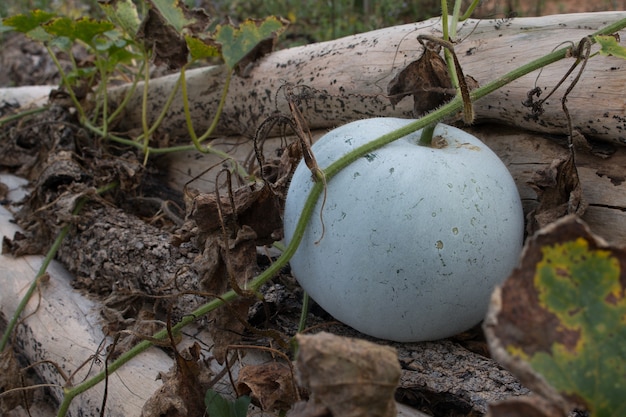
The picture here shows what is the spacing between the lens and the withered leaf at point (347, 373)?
2.39 ft

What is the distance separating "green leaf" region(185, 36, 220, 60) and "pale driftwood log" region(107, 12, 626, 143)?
174mm

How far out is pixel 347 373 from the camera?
2.45ft

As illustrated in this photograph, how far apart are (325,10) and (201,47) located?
182 centimetres

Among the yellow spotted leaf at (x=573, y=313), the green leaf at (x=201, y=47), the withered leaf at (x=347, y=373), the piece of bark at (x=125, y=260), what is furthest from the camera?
the green leaf at (x=201, y=47)

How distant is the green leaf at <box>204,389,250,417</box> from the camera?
1059 millimetres

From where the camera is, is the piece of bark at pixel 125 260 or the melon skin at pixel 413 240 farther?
the piece of bark at pixel 125 260

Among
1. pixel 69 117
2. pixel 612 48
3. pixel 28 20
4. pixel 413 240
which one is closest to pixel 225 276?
pixel 413 240

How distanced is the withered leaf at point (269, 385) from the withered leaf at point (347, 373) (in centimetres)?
26

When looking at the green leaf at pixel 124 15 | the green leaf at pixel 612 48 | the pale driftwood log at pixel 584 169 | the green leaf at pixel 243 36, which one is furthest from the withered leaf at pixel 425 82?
the green leaf at pixel 124 15

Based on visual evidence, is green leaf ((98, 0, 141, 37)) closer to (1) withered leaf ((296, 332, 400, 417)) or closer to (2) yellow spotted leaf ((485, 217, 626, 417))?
(1) withered leaf ((296, 332, 400, 417))

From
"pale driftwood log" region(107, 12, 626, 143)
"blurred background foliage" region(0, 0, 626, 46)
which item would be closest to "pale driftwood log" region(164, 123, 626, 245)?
"pale driftwood log" region(107, 12, 626, 143)

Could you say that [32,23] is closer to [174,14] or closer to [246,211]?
[174,14]

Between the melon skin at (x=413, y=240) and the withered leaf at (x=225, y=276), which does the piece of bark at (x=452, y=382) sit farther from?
the withered leaf at (x=225, y=276)

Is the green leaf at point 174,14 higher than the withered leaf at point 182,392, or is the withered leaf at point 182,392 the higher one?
the green leaf at point 174,14
